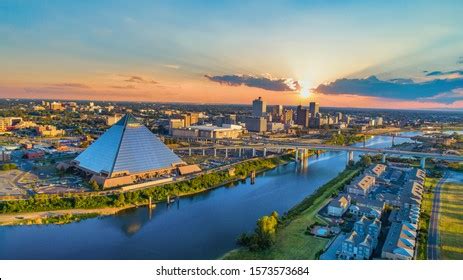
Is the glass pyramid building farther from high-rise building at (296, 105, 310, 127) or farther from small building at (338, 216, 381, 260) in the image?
high-rise building at (296, 105, 310, 127)

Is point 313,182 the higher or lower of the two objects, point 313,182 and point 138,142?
the lower

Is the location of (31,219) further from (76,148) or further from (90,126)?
(90,126)

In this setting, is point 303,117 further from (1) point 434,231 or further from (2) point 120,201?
(1) point 434,231

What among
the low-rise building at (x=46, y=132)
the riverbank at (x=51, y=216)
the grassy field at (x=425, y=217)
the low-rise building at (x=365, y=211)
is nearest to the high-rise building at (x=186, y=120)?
the low-rise building at (x=46, y=132)

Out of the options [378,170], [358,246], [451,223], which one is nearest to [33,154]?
[358,246]

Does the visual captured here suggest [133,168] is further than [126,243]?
Yes
